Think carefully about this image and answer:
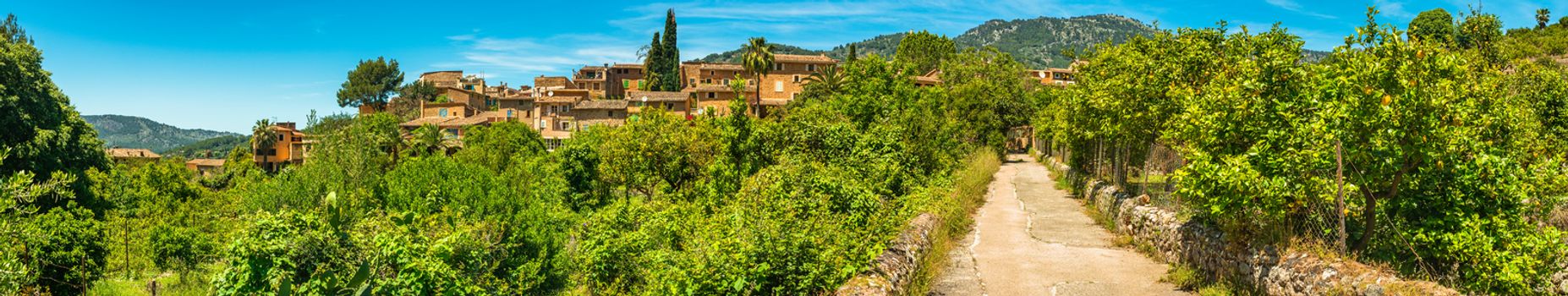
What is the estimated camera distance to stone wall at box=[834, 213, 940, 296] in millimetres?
10352

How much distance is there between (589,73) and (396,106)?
81.9 ft

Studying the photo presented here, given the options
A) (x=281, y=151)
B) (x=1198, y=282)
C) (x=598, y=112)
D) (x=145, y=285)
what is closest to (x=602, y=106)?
(x=598, y=112)

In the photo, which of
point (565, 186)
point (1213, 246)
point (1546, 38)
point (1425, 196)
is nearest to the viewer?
point (1425, 196)

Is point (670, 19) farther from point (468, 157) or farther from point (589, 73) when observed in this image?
point (468, 157)

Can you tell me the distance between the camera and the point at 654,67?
108000 millimetres

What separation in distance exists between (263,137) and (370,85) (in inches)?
1306

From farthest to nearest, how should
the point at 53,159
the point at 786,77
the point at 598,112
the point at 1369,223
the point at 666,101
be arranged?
the point at 598,112 → the point at 786,77 → the point at 666,101 → the point at 53,159 → the point at 1369,223

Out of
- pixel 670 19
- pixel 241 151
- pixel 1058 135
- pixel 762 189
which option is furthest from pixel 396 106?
pixel 762 189

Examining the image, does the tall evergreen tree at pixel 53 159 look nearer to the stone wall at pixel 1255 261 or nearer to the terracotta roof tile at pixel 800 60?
the stone wall at pixel 1255 261

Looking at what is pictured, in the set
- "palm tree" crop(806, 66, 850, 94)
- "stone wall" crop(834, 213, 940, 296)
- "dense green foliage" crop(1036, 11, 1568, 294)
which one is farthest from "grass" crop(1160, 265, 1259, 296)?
"palm tree" crop(806, 66, 850, 94)

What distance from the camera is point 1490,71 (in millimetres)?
12969

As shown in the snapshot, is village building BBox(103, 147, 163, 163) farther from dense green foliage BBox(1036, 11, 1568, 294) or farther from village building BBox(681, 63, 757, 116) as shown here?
dense green foliage BBox(1036, 11, 1568, 294)

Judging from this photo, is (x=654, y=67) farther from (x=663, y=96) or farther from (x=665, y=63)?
(x=663, y=96)

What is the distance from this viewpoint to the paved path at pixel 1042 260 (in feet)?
45.2
